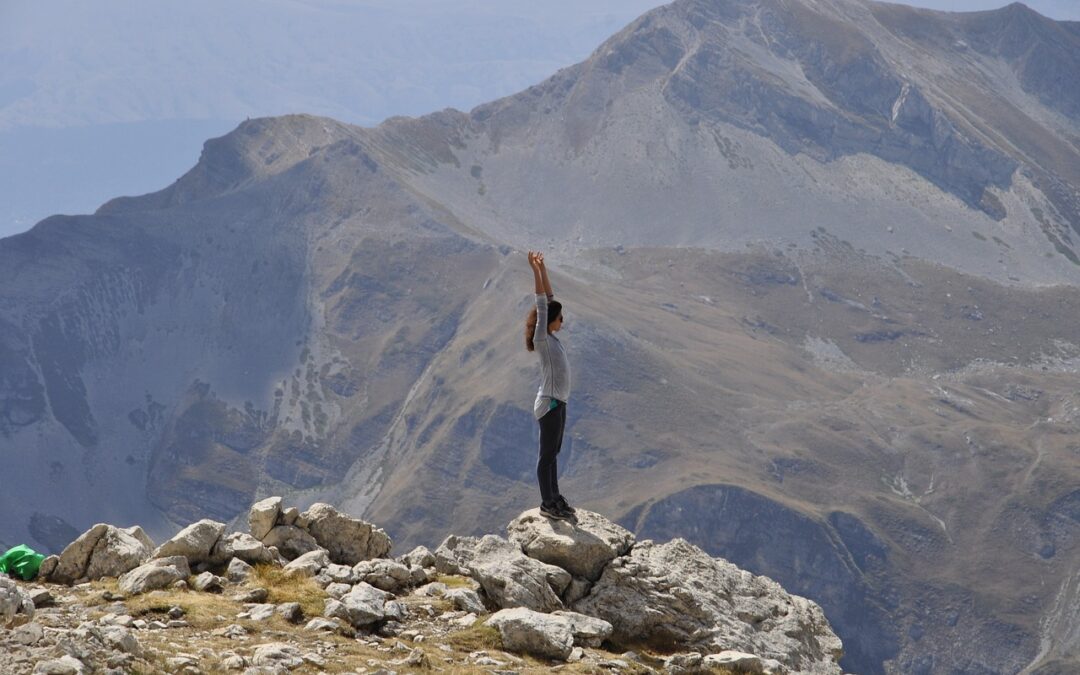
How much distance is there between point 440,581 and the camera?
27.5 meters

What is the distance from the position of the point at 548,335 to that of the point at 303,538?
7527mm

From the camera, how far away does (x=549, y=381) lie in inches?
1126

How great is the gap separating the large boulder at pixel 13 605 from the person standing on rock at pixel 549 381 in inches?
433

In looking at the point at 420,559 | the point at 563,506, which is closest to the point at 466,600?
the point at 420,559

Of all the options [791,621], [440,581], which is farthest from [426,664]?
[791,621]

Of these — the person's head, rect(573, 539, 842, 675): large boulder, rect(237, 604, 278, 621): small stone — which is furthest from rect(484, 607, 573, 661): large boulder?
the person's head

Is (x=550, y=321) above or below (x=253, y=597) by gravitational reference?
above

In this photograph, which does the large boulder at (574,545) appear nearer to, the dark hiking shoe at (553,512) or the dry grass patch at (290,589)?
the dark hiking shoe at (553,512)

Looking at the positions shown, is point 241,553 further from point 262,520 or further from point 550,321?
point 550,321

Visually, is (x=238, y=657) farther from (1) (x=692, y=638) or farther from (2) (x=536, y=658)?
(1) (x=692, y=638)

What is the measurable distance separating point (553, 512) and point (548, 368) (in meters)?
3.41

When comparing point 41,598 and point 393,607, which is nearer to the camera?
point 41,598

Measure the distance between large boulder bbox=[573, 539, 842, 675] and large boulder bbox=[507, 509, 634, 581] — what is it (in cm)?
37

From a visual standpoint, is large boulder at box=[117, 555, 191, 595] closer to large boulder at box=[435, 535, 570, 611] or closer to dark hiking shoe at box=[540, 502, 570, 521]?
large boulder at box=[435, 535, 570, 611]
